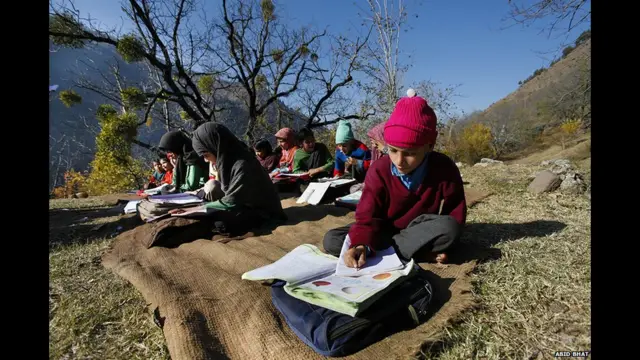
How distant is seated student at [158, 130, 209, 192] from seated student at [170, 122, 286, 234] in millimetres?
1159

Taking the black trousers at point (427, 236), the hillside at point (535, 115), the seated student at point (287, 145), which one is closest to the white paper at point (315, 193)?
the seated student at point (287, 145)

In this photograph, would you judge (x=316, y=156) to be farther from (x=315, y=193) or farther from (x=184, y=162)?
(x=184, y=162)

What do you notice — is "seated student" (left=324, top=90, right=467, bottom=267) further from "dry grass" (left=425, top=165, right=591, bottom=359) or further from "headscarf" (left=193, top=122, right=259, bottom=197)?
"headscarf" (left=193, top=122, right=259, bottom=197)

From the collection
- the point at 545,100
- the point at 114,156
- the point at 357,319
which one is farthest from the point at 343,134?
the point at 545,100

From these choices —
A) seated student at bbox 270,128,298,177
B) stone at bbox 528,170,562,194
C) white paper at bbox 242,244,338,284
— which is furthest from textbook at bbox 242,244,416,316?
seated student at bbox 270,128,298,177

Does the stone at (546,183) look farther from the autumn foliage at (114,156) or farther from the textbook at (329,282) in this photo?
the autumn foliage at (114,156)

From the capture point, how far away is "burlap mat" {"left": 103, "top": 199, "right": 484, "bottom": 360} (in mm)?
1246

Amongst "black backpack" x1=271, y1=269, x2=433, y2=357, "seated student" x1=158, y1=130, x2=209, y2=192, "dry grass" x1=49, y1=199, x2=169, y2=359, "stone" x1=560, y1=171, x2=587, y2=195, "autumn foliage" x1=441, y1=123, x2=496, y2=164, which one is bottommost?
"dry grass" x1=49, y1=199, x2=169, y2=359

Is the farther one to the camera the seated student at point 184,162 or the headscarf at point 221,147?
the seated student at point 184,162

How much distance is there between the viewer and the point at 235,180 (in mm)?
3219

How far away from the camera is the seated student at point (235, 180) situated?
10.3 ft

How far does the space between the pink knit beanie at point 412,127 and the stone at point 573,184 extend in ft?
9.89
